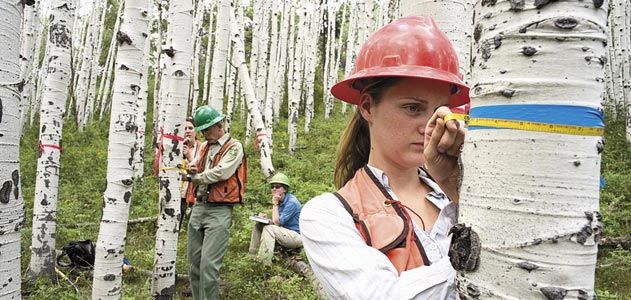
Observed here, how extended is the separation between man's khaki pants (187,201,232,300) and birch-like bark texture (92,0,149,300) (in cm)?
98

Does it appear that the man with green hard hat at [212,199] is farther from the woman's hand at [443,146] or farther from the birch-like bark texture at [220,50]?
the woman's hand at [443,146]

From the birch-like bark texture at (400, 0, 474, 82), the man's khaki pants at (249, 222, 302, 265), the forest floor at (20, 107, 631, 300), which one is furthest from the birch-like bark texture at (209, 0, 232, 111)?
the birch-like bark texture at (400, 0, 474, 82)

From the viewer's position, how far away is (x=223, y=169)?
494cm

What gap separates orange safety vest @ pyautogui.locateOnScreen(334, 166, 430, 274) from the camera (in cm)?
125

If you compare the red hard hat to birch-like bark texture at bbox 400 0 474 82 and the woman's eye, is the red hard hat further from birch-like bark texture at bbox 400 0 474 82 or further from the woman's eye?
birch-like bark texture at bbox 400 0 474 82

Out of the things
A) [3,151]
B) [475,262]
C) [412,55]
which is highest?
[412,55]

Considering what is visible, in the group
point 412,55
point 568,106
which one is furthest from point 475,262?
point 412,55

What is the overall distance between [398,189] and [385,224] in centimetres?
32

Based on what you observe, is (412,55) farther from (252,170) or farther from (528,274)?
(252,170)

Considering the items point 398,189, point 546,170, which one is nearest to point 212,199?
point 398,189

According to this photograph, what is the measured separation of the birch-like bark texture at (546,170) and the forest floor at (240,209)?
3.99 meters

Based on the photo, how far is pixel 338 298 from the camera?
1197 mm

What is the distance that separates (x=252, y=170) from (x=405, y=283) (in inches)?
423

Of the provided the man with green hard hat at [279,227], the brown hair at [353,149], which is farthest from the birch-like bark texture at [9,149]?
the man with green hard hat at [279,227]
